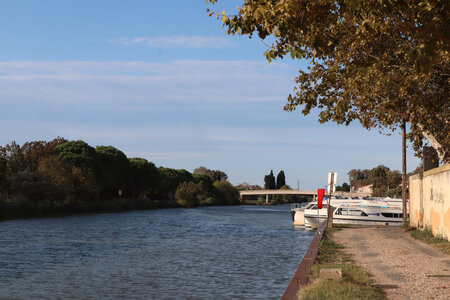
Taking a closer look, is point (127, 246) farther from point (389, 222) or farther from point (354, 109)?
point (389, 222)

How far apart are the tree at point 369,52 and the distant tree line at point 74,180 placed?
4819 cm

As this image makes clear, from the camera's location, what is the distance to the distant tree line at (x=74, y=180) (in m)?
69.7

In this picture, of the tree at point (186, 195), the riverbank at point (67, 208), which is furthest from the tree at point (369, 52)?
the tree at point (186, 195)

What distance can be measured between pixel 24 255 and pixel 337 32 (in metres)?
18.4

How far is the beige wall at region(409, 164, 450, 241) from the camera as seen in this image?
22.8m

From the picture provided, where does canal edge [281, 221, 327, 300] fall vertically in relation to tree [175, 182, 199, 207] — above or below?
below

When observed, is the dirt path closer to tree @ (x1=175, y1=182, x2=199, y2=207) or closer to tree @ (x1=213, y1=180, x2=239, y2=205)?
tree @ (x1=175, y1=182, x2=199, y2=207)

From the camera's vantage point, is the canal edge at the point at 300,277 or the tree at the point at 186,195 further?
the tree at the point at 186,195

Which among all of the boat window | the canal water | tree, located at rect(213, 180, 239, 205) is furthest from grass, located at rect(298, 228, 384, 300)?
tree, located at rect(213, 180, 239, 205)

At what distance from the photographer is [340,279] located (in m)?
11.9

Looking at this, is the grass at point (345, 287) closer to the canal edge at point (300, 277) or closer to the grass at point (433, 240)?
the canal edge at point (300, 277)

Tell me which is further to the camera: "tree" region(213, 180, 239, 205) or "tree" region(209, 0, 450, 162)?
"tree" region(213, 180, 239, 205)

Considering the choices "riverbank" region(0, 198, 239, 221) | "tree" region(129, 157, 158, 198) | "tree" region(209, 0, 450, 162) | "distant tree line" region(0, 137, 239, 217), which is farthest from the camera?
"tree" region(129, 157, 158, 198)

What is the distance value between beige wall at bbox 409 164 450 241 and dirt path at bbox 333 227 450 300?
4.89ft
